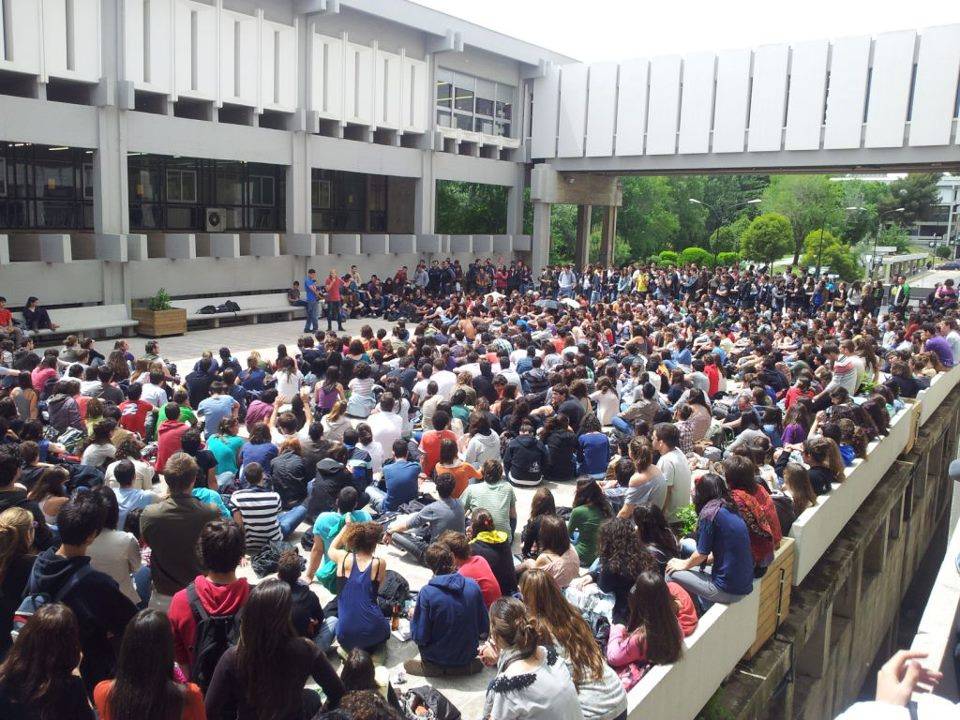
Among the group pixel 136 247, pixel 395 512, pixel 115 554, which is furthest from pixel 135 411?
pixel 136 247

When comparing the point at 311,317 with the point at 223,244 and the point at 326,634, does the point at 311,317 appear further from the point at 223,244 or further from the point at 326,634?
the point at 326,634

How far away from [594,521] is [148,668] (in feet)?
13.5

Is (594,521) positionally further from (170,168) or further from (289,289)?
(170,168)

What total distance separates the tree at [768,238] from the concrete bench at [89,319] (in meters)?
35.2

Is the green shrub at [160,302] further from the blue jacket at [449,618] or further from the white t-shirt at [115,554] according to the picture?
the blue jacket at [449,618]

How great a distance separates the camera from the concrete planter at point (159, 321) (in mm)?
19609

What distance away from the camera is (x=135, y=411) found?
957 cm

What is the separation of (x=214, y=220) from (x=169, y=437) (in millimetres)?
18559

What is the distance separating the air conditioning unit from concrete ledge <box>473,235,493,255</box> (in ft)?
30.7

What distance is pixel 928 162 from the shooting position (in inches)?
969

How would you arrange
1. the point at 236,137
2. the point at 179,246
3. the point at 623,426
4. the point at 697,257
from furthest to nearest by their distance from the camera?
the point at 697,257 → the point at 236,137 → the point at 179,246 → the point at 623,426

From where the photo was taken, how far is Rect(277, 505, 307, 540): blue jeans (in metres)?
7.43

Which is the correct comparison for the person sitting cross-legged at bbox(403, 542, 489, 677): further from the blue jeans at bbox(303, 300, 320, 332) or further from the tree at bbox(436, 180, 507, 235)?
the tree at bbox(436, 180, 507, 235)

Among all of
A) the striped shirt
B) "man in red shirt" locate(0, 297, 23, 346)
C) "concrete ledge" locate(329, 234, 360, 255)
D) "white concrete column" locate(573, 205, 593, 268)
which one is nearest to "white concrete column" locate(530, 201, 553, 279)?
"white concrete column" locate(573, 205, 593, 268)
